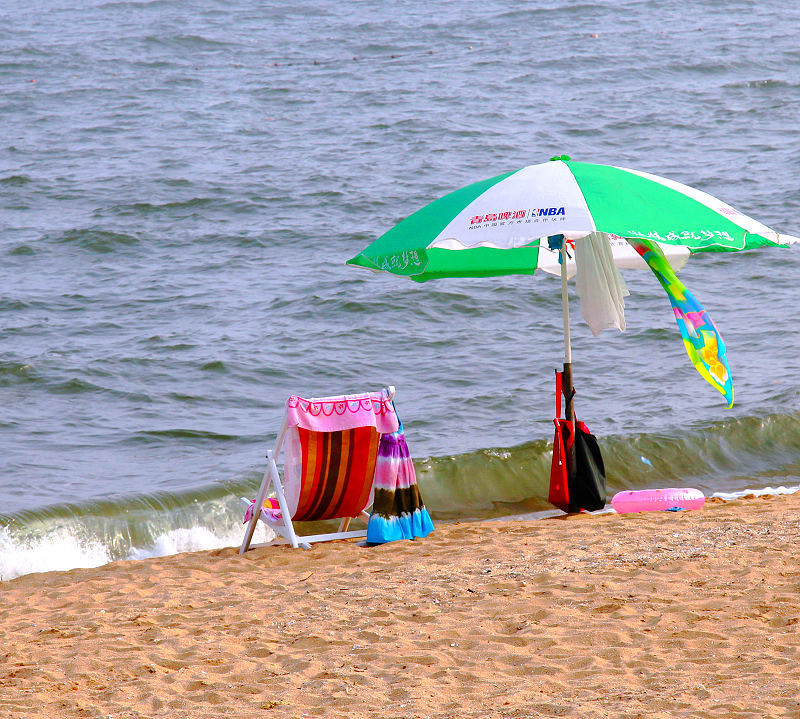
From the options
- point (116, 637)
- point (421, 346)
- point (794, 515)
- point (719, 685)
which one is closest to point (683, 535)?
point (794, 515)

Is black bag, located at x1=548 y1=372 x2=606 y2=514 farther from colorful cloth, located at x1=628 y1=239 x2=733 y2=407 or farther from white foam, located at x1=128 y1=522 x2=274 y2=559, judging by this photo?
white foam, located at x1=128 y1=522 x2=274 y2=559

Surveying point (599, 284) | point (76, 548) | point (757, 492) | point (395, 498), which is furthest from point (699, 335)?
point (76, 548)

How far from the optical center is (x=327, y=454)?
18.6 ft

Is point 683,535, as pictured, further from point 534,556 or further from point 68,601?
point 68,601

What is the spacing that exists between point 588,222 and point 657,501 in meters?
2.26

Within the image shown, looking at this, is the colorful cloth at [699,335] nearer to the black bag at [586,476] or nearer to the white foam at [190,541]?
the black bag at [586,476]

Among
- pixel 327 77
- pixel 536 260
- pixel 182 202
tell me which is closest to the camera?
pixel 536 260

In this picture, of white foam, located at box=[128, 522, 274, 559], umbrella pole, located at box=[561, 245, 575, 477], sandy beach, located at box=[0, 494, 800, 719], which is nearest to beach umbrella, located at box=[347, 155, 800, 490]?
umbrella pole, located at box=[561, 245, 575, 477]

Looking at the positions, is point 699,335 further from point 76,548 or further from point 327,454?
point 76,548

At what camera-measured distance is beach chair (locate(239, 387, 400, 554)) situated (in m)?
5.61

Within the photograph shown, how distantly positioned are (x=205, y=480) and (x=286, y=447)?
7.76 feet

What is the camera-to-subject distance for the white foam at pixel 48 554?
666cm

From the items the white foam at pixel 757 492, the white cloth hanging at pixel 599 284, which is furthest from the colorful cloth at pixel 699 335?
the white foam at pixel 757 492

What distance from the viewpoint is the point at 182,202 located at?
15852mm
